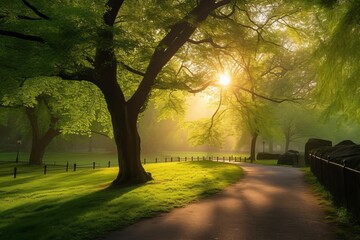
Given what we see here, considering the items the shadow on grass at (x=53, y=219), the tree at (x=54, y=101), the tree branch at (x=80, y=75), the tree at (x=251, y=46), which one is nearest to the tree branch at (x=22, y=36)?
the tree branch at (x=80, y=75)

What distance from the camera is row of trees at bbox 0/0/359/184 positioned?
11531 mm

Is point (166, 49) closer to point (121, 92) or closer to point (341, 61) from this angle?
point (121, 92)

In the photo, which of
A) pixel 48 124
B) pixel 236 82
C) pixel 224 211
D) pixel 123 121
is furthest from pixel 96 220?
pixel 48 124

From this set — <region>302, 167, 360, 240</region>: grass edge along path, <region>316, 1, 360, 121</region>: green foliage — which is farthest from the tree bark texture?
<region>302, 167, 360, 240</region>: grass edge along path

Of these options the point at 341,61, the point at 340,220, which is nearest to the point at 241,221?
the point at 340,220

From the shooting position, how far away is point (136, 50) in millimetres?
19281

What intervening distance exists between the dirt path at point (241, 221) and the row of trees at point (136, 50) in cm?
558

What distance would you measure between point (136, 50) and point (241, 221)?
13273mm

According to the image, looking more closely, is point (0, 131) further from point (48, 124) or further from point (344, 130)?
point (344, 130)

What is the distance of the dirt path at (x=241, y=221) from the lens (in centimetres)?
736

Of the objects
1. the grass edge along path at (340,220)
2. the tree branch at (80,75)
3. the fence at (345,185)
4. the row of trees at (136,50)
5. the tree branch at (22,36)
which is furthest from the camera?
the tree branch at (80,75)

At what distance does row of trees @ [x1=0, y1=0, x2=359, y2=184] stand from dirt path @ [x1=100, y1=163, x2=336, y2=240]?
18.3ft

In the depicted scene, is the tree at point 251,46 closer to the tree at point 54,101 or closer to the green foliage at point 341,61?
the green foliage at point 341,61

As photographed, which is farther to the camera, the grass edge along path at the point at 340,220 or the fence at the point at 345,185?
the fence at the point at 345,185
